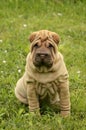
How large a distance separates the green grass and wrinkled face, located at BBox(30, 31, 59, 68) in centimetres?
73

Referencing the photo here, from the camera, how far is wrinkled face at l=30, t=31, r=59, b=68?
4.71m

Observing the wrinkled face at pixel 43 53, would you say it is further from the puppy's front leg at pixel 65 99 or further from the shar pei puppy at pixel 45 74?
the puppy's front leg at pixel 65 99

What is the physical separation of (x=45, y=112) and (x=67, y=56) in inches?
92.2

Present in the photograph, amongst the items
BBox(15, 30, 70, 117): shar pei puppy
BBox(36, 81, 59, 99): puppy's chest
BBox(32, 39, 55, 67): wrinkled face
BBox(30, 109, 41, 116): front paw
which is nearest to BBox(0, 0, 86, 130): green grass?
BBox(30, 109, 41, 116): front paw

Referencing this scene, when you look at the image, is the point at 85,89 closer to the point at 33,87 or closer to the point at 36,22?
the point at 33,87

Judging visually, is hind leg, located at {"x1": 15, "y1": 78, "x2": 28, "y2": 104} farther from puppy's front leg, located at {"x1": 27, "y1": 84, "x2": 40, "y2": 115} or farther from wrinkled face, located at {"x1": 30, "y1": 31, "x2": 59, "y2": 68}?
wrinkled face, located at {"x1": 30, "y1": 31, "x2": 59, "y2": 68}

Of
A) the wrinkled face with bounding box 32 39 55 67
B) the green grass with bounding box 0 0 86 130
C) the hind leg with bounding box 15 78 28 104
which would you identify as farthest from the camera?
the hind leg with bounding box 15 78 28 104

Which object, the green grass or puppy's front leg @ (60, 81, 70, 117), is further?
the green grass

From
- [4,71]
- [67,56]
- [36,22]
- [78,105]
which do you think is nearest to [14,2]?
[36,22]

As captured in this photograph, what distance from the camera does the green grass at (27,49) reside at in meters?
5.12

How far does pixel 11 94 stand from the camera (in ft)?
19.2

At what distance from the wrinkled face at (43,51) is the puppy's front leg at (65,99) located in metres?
0.35

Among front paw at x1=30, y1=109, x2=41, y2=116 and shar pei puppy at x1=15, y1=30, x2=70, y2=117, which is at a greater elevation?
shar pei puppy at x1=15, y1=30, x2=70, y2=117

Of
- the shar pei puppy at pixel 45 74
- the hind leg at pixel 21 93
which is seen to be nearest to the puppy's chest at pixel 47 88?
the shar pei puppy at pixel 45 74
